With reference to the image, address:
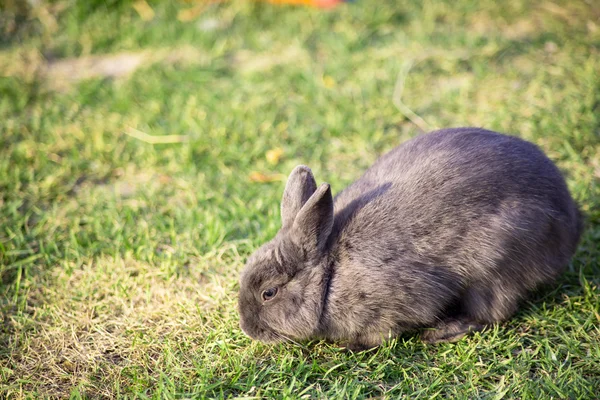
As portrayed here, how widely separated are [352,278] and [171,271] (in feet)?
4.48

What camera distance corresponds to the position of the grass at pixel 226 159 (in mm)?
3270

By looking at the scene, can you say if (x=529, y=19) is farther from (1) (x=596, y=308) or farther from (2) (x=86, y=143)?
(2) (x=86, y=143)

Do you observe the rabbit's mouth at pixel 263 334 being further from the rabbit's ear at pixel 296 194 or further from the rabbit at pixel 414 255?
the rabbit's ear at pixel 296 194

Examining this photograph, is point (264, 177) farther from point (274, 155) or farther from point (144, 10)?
point (144, 10)

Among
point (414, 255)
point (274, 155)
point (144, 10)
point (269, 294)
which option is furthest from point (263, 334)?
point (144, 10)

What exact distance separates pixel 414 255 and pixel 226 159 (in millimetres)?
2446

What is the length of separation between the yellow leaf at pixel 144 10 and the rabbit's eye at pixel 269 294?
5.40 metres

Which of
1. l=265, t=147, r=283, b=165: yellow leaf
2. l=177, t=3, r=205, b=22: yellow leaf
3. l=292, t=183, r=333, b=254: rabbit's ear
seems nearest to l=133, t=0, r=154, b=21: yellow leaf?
l=177, t=3, r=205, b=22: yellow leaf

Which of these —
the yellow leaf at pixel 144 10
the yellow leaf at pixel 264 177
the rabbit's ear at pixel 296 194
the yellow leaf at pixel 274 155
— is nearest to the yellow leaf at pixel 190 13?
the yellow leaf at pixel 144 10

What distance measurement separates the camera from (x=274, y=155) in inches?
205

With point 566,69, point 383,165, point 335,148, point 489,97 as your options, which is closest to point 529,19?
point 566,69

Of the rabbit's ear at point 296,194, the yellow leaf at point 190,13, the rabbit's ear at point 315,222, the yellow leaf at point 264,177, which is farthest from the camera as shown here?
the yellow leaf at point 190,13

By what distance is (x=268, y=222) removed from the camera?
441 cm

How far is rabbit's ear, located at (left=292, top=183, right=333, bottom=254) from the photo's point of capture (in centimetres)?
320
